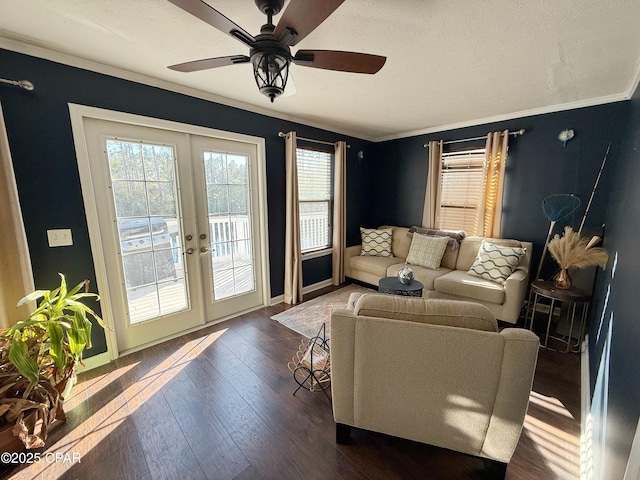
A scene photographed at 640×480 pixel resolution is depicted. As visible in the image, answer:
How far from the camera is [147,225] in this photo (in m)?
2.35

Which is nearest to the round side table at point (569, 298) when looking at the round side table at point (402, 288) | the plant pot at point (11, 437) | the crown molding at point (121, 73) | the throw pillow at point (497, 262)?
the throw pillow at point (497, 262)

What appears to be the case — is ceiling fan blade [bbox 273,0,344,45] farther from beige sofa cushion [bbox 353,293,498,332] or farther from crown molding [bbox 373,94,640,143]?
crown molding [bbox 373,94,640,143]

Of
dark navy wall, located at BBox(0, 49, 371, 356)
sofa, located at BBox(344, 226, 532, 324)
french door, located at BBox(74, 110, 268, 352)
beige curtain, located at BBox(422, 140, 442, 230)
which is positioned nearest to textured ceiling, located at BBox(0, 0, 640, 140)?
dark navy wall, located at BBox(0, 49, 371, 356)

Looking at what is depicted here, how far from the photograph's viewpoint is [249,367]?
2.19 metres

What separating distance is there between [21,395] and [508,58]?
12.3 ft

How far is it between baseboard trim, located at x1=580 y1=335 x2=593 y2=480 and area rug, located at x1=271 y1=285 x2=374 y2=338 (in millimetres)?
1841

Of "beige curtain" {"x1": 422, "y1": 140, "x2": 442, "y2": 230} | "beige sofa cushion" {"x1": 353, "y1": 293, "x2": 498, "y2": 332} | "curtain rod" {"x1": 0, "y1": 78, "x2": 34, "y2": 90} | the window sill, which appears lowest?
the window sill

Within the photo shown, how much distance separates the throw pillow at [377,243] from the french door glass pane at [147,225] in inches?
105

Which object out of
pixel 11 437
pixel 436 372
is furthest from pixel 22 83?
pixel 436 372

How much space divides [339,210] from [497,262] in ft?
6.96

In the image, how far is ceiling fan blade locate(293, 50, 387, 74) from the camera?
1.29 metres

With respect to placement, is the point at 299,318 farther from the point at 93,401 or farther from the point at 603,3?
the point at 603,3

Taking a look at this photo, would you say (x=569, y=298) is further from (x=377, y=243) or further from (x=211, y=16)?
(x=211, y=16)

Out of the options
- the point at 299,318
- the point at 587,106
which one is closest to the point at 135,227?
the point at 299,318
